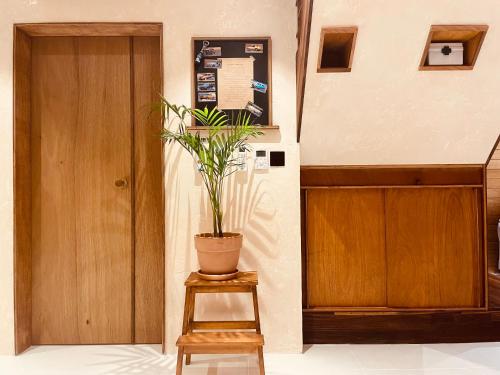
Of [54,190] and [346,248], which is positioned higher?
[54,190]

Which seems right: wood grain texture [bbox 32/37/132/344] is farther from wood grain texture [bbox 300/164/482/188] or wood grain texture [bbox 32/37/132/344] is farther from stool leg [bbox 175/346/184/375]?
wood grain texture [bbox 300/164/482/188]

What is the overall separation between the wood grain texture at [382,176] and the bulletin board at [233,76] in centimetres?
47

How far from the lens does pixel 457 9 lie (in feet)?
6.75

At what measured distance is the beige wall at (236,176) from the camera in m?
2.49

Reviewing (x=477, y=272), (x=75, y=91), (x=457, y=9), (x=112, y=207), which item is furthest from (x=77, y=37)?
(x=477, y=272)

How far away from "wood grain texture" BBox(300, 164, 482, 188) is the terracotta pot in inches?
28.7

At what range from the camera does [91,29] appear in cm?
255

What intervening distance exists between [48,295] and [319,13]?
2430mm

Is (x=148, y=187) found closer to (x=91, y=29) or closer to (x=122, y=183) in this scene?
(x=122, y=183)

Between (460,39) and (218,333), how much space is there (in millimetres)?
2143

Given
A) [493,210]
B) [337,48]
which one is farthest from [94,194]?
[493,210]

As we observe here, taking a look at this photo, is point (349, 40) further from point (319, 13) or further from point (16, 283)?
point (16, 283)

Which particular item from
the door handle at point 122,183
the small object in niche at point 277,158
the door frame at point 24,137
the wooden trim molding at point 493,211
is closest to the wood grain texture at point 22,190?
the door frame at point 24,137

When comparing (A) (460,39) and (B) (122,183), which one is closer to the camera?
(A) (460,39)
